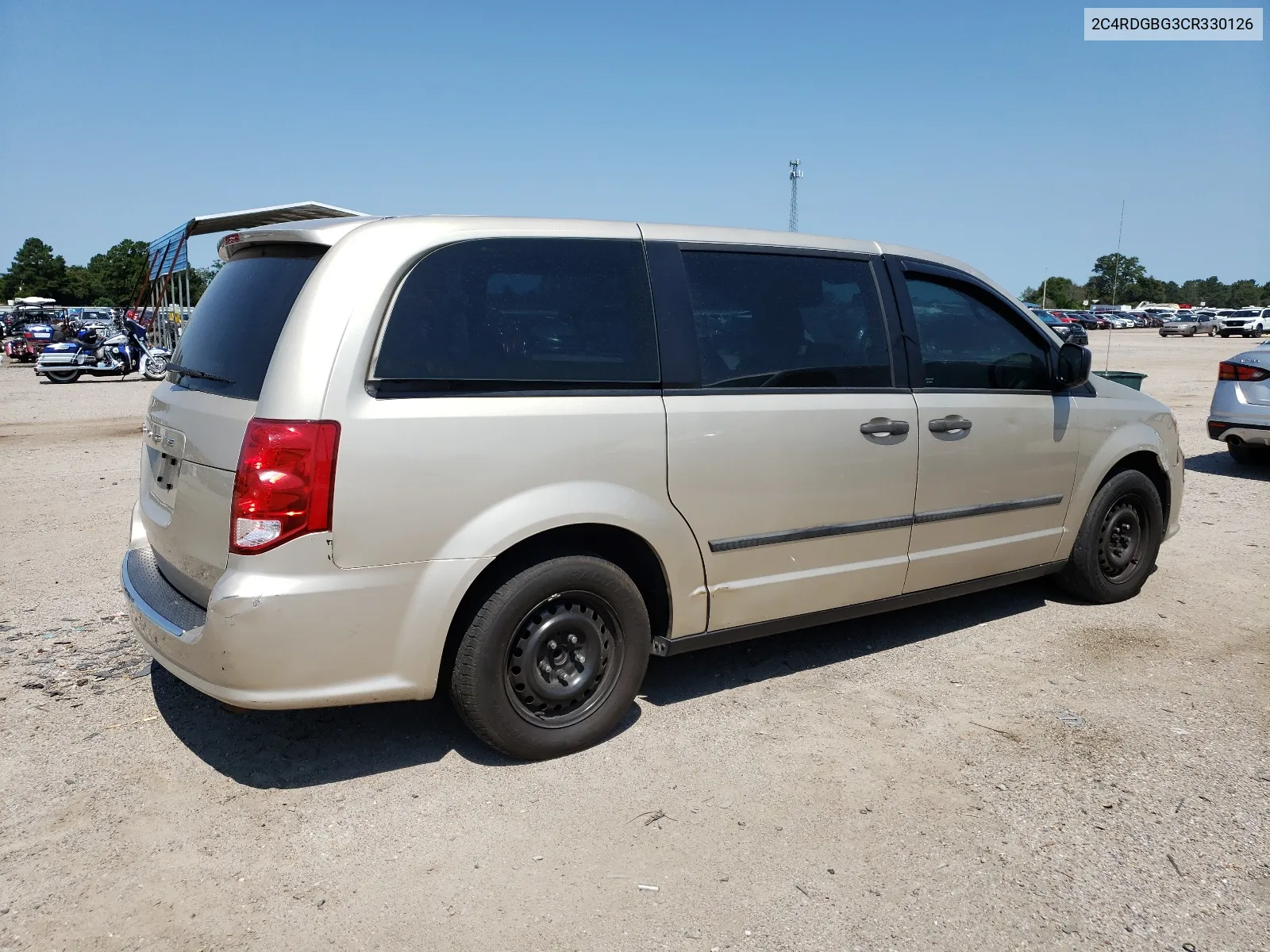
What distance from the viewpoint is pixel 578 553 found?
3.65 metres

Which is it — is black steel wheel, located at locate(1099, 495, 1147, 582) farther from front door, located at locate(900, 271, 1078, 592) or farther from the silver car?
the silver car

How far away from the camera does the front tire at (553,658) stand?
11.2 ft

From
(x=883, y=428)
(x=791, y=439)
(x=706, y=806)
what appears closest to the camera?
(x=706, y=806)

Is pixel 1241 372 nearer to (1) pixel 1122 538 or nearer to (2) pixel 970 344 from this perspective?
(1) pixel 1122 538

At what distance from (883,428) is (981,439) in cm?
66

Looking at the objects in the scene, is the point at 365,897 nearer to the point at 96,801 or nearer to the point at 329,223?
the point at 96,801

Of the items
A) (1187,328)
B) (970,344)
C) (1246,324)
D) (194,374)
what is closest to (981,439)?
(970,344)

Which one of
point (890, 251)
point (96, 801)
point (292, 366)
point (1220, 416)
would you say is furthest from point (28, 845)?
point (1220, 416)

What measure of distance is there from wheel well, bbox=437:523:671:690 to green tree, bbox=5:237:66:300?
406ft

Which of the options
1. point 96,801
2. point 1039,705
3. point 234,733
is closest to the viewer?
point 96,801

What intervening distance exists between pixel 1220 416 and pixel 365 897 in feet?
31.4

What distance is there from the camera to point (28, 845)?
9.99 ft

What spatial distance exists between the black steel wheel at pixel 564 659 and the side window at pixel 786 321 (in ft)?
3.29

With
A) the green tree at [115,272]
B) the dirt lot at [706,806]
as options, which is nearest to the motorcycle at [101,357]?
the dirt lot at [706,806]
